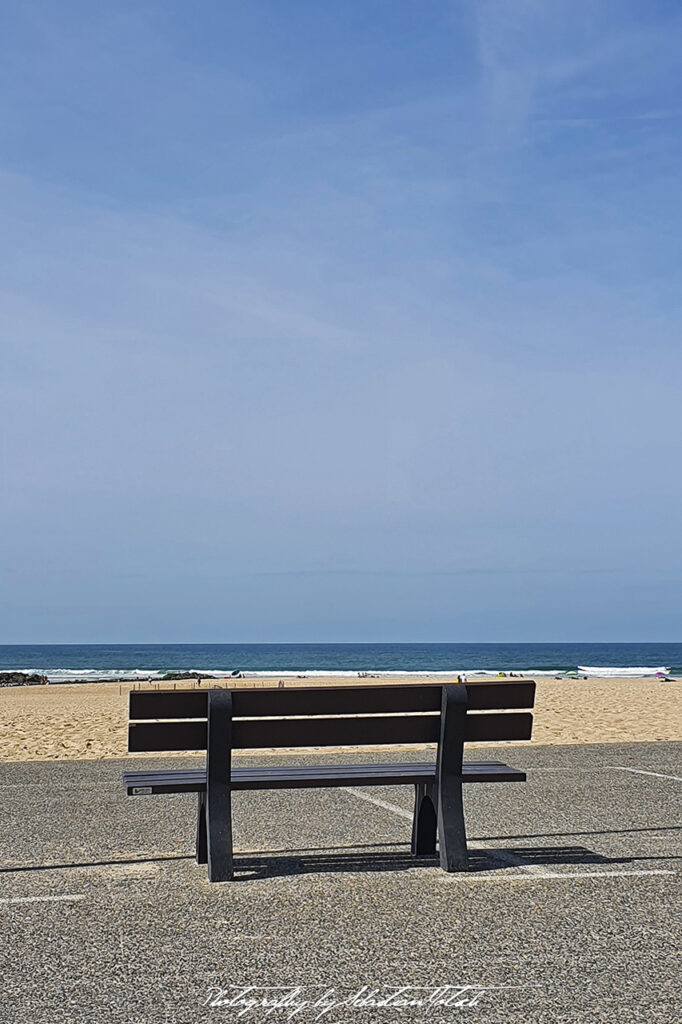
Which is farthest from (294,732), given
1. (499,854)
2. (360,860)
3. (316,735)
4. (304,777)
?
(499,854)

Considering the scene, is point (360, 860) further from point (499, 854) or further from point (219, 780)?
point (219, 780)

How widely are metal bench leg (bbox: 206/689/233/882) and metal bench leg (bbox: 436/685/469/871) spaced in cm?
109

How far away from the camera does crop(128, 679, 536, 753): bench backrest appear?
217 inches

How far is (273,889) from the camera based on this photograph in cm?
514

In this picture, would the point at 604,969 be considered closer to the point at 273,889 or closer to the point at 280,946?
the point at 280,946

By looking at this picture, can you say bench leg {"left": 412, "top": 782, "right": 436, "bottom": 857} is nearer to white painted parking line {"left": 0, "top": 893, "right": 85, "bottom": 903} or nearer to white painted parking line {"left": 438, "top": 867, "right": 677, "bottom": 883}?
white painted parking line {"left": 438, "top": 867, "right": 677, "bottom": 883}

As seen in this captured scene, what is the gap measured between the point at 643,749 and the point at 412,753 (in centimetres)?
243

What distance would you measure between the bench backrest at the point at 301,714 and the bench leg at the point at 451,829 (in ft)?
0.94

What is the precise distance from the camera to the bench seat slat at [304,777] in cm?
548

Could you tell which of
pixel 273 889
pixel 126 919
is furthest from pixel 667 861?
pixel 126 919

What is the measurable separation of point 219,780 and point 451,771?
1215 mm

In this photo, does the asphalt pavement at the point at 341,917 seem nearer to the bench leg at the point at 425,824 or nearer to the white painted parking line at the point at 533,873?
the white painted parking line at the point at 533,873

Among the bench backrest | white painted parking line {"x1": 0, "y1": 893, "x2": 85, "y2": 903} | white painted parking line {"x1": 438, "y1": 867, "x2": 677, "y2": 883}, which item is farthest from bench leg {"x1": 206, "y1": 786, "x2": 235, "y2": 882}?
white painted parking line {"x1": 438, "y1": 867, "x2": 677, "y2": 883}

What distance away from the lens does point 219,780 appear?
219 inches
